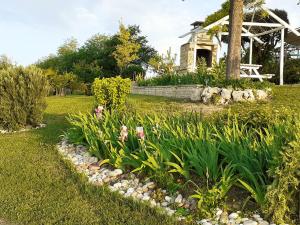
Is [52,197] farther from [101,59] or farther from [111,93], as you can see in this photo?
[101,59]

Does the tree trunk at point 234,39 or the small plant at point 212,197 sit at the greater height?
the tree trunk at point 234,39

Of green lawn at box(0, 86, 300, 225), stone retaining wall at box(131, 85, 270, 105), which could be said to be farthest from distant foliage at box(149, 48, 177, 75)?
green lawn at box(0, 86, 300, 225)

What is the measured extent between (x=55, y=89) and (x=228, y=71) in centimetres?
2010

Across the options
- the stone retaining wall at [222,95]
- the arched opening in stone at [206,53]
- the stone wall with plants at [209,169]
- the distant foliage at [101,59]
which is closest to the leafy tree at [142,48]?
the distant foliage at [101,59]

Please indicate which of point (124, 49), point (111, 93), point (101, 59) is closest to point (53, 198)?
point (111, 93)

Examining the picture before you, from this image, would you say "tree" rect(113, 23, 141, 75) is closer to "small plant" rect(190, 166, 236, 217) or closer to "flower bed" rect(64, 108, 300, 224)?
"flower bed" rect(64, 108, 300, 224)

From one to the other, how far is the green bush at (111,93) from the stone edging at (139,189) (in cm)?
303

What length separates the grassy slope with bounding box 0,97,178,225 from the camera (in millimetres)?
4230

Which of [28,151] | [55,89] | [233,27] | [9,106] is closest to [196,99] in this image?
[233,27]

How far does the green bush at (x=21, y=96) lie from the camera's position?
33.8 ft

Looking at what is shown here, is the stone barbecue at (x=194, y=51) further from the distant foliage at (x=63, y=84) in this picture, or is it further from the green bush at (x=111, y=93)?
the green bush at (x=111, y=93)

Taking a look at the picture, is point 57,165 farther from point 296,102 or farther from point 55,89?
point 55,89

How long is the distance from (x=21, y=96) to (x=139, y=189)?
244 inches

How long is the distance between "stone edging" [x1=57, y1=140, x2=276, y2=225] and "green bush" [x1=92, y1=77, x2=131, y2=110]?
303cm
